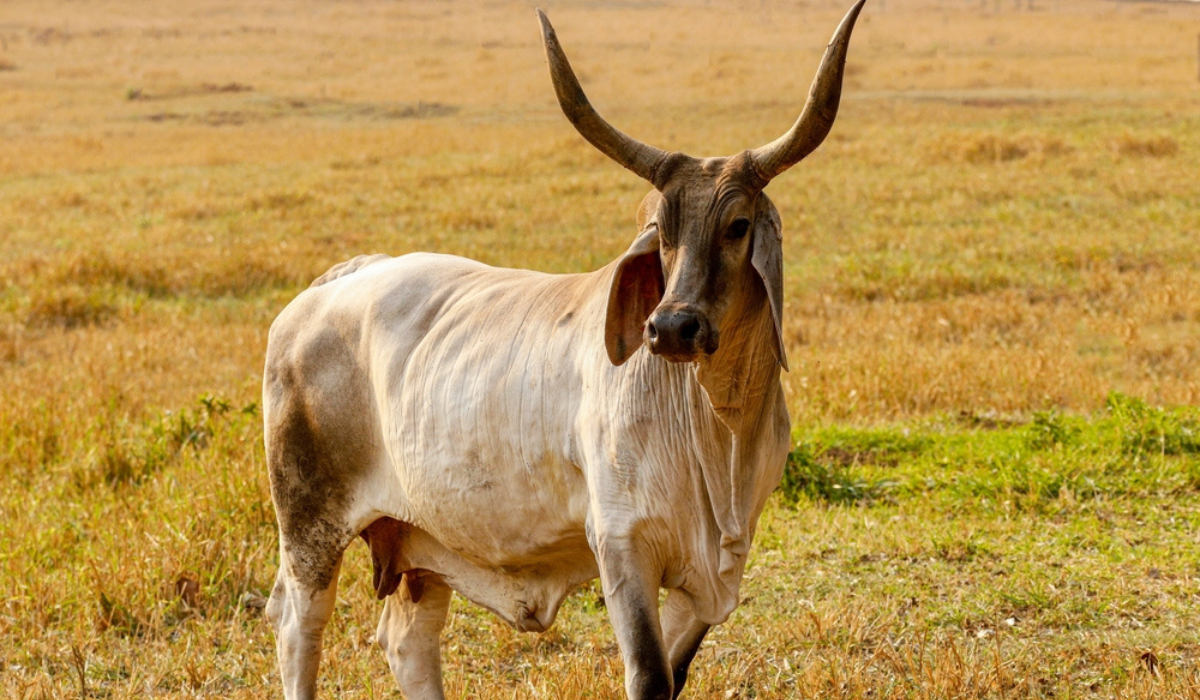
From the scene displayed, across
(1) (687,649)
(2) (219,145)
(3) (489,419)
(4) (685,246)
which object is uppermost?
(4) (685,246)

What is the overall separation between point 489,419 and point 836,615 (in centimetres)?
169

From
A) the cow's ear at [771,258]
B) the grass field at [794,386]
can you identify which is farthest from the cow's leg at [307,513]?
the cow's ear at [771,258]

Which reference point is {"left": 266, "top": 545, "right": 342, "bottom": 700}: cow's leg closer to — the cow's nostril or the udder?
the udder

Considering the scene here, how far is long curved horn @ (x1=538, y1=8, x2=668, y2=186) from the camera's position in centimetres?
295

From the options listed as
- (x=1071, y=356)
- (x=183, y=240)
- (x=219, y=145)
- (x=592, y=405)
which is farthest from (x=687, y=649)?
(x=219, y=145)

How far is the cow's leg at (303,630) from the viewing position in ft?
12.8

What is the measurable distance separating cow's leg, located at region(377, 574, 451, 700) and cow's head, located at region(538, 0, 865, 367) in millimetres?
1398

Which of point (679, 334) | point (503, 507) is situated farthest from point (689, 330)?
point (503, 507)

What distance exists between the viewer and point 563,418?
3131 millimetres

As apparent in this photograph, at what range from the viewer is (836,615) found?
438cm

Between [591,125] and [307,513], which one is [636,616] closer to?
[591,125]

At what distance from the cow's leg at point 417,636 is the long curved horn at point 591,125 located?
5.14 ft

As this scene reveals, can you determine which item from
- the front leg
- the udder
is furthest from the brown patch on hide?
the front leg

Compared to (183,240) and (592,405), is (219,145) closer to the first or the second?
(183,240)
